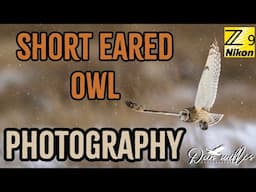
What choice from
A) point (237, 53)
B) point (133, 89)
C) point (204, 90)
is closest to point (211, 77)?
point (204, 90)

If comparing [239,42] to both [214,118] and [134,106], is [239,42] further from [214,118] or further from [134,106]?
[134,106]

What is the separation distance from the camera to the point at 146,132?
3359 centimetres

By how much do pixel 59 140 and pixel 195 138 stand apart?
794 millimetres

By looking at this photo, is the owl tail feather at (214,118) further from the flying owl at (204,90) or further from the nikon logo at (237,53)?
the nikon logo at (237,53)

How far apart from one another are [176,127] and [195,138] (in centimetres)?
13

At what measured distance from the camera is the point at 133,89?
33.6m

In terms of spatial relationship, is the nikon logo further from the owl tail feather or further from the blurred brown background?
the owl tail feather

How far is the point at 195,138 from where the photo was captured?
33594 mm

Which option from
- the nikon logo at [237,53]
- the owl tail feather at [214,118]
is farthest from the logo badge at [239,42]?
the owl tail feather at [214,118]

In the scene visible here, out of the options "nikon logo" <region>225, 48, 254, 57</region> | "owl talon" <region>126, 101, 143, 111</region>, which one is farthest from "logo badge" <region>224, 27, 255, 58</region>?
"owl talon" <region>126, 101, 143, 111</region>

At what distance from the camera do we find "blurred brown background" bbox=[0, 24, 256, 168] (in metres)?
33.6

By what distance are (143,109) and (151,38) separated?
0.42 metres

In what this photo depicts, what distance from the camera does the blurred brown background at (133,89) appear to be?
3359 centimetres

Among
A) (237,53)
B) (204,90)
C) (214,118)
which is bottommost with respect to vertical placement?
(214,118)
